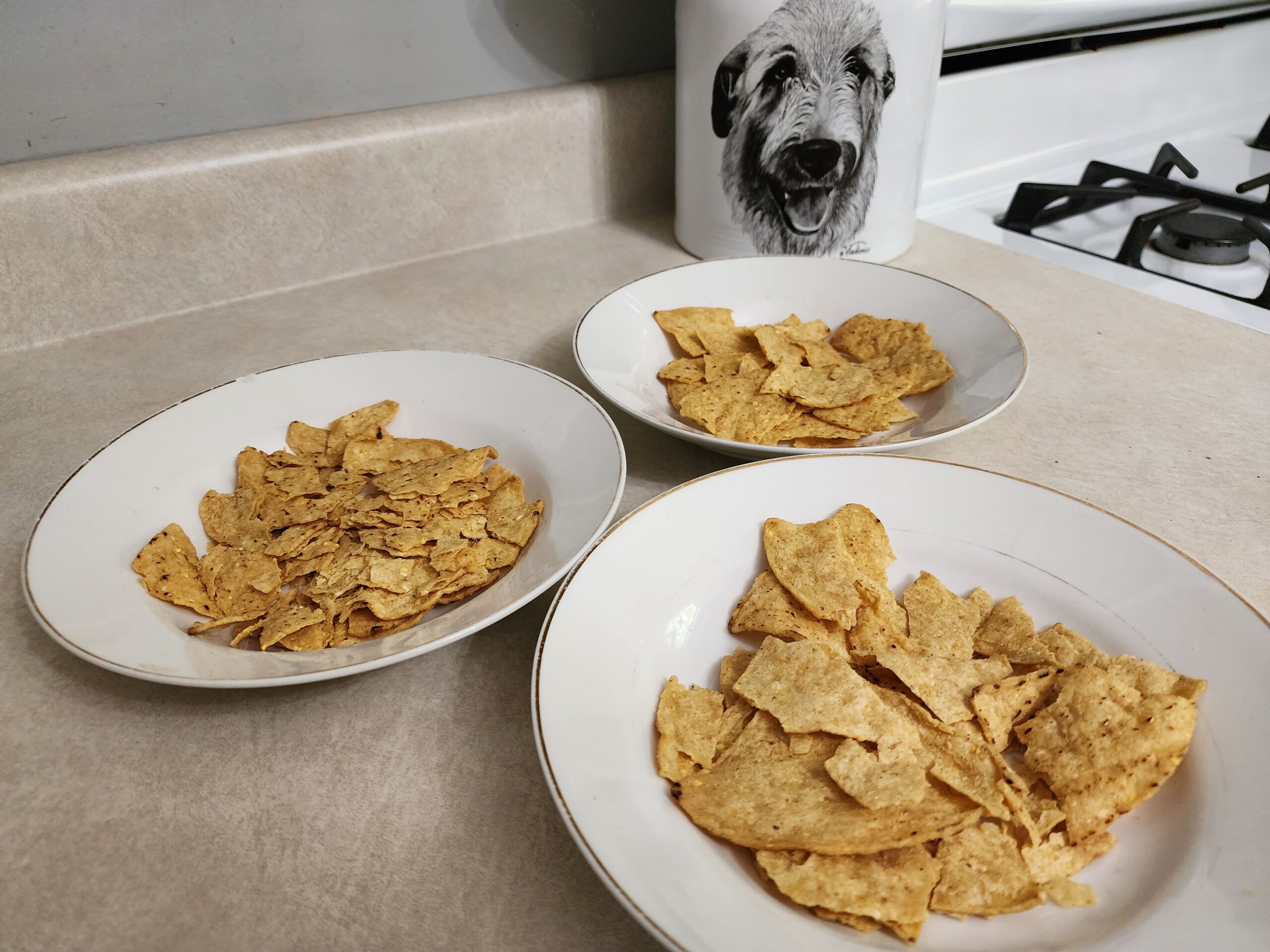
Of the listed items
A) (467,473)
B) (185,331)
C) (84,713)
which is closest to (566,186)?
(185,331)

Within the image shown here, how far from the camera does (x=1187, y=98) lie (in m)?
1.81

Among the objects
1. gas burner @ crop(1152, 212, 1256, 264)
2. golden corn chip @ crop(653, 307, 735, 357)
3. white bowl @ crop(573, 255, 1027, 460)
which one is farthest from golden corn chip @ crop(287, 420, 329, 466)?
gas burner @ crop(1152, 212, 1256, 264)

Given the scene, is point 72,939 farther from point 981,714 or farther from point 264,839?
point 981,714

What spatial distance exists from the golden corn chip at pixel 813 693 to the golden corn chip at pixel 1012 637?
0.33ft

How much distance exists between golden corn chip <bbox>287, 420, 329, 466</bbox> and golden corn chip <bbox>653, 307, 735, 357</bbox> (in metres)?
0.37

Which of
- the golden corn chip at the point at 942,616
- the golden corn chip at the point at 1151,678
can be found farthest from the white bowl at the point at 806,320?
the golden corn chip at the point at 1151,678

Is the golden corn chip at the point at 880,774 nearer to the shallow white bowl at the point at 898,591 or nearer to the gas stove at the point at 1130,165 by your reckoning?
the shallow white bowl at the point at 898,591

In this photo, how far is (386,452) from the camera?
2.54ft

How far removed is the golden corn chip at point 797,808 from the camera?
1.46ft

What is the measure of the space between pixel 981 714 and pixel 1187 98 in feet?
6.15

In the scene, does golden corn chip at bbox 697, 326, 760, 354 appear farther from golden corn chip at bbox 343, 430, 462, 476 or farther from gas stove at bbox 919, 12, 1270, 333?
gas stove at bbox 919, 12, 1270, 333

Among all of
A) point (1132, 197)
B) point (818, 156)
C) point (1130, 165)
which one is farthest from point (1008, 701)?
point (1130, 165)

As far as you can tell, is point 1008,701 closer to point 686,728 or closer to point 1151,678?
point 1151,678

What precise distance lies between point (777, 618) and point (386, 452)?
394mm
